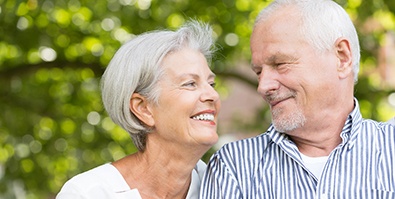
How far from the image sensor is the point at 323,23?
3.52 m

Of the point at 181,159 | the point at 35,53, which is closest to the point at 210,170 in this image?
the point at 181,159

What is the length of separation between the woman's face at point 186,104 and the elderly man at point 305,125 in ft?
0.41

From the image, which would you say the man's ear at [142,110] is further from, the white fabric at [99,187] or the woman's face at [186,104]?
the white fabric at [99,187]

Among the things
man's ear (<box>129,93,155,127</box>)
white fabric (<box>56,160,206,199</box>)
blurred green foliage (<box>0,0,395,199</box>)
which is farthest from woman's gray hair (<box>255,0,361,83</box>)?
blurred green foliage (<box>0,0,395,199</box>)

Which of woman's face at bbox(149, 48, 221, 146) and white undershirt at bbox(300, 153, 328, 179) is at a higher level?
woman's face at bbox(149, 48, 221, 146)

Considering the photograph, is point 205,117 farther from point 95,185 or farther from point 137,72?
point 95,185

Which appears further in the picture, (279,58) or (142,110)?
(142,110)

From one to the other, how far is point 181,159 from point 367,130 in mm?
720

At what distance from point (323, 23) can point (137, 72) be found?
73 centimetres

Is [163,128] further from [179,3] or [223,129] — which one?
[223,129]

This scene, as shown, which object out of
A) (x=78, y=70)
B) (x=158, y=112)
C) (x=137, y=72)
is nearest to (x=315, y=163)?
(x=158, y=112)

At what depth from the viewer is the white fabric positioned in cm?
353

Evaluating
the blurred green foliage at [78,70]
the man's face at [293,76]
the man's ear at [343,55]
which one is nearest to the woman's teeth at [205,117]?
the man's face at [293,76]

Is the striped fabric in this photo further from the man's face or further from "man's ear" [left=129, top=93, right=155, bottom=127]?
"man's ear" [left=129, top=93, right=155, bottom=127]
